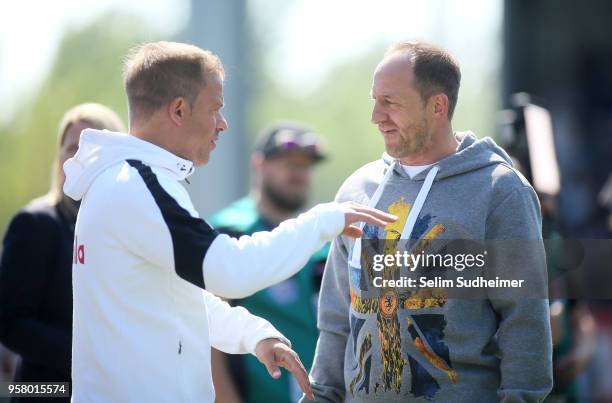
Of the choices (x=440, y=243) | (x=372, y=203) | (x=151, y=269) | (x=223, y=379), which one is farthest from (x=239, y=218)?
(x=151, y=269)

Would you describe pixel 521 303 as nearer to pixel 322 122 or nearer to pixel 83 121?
pixel 83 121

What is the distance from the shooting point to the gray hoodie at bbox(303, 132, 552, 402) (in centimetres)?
304

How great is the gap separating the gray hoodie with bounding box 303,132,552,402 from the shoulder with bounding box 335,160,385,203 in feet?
0.41

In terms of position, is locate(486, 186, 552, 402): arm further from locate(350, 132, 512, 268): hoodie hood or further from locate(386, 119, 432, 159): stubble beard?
locate(386, 119, 432, 159): stubble beard

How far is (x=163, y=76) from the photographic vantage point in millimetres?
2941

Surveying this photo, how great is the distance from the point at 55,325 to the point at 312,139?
2154 millimetres

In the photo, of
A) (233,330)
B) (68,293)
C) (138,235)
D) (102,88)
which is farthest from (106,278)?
(102,88)

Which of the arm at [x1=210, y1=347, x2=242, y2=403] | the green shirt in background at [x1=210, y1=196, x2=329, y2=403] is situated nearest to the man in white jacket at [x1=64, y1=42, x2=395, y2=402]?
the green shirt in background at [x1=210, y1=196, x2=329, y2=403]

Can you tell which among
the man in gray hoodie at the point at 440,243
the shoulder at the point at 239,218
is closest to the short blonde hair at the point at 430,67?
the man in gray hoodie at the point at 440,243

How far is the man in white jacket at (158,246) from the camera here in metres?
2.74

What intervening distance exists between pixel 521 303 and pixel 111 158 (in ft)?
4.03

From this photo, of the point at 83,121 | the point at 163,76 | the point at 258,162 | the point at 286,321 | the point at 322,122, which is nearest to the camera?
the point at 163,76

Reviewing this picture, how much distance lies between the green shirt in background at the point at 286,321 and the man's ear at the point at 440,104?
1853 millimetres

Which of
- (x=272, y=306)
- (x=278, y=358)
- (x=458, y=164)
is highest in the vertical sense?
(x=458, y=164)
